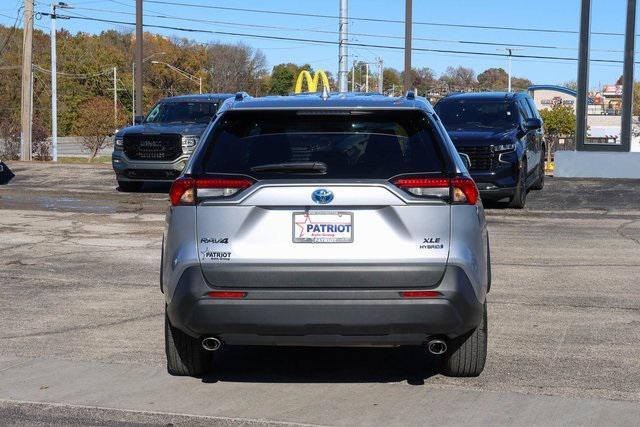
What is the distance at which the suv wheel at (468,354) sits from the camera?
601cm

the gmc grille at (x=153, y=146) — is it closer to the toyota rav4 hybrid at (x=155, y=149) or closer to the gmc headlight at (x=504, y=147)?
the toyota rav4 hybrid at (x=155, y=149)

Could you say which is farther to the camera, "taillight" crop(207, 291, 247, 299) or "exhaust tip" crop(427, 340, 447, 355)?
"exhaust tip" crop(427, 340, 447, 355)

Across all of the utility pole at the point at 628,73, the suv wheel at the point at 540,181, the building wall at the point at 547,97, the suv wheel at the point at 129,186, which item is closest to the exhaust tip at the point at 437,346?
the suv wheel at the point at 540,181

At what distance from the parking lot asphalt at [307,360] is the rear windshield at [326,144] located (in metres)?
1.38

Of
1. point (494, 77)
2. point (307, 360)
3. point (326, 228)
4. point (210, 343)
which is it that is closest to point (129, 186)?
point (307, 360)

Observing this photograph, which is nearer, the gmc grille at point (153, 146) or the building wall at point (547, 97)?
the gmc grille at point (153, 146)

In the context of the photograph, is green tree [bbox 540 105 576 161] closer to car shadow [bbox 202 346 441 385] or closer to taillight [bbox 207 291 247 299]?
car shadow [bbox 202 346 441 385]

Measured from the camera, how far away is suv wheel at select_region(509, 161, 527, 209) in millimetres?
16172

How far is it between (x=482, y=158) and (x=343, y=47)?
49.5 ft

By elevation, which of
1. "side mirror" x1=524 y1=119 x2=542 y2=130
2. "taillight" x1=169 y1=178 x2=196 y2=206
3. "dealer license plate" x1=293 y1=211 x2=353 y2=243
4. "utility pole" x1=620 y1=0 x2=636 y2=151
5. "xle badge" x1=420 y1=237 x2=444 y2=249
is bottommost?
"xle badge" x1=420 y1=237 x2=444 y2=249

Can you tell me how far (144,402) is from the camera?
18.8 ft

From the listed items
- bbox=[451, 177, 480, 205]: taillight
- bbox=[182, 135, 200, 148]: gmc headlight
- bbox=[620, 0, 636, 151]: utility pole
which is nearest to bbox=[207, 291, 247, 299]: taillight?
bbox=[451, 177, 480, 205]: taillight

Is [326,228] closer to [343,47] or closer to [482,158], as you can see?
[482,158]

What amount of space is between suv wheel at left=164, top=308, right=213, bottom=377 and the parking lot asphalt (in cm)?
9
